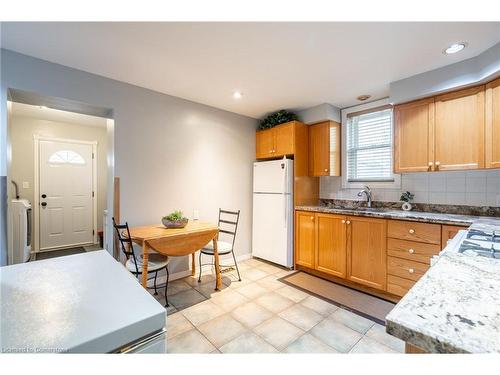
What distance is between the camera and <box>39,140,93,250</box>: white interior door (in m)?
3.99

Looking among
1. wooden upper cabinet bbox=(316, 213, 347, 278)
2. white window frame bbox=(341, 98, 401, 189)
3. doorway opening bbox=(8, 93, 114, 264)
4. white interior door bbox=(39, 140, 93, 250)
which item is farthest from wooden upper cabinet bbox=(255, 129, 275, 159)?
white interior door bbox=(39, 140, 93, 250)

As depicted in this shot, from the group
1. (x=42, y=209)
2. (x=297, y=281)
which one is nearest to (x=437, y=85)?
(x=297, y=281)

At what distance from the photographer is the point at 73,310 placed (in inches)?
24.6

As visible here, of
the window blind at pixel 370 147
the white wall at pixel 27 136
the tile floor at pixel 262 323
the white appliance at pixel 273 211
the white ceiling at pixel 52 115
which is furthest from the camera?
the white wall at pixel 27 136

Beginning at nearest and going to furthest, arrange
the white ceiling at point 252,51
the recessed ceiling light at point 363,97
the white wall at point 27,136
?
the white ceiling at point 252,51 → the recessed ceiling light at point 363,97 → the white wall at point 27,136

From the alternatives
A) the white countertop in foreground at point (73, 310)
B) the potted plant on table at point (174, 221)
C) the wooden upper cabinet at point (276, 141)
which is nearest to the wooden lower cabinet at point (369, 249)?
the wooden upper cabinet at point (276, 141)

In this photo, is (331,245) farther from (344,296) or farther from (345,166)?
(345,166)

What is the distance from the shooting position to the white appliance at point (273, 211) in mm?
3246

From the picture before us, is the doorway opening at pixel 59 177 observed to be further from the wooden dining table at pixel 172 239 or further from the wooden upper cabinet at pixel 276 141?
the wooden upper cabinet at pixel 276 141

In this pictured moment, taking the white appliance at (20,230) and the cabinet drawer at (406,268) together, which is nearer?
the cabinet drawer at (406,268)

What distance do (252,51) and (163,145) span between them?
158 centimetres

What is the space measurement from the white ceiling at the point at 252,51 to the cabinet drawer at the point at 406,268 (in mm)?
1914
